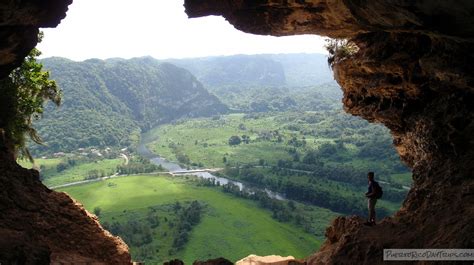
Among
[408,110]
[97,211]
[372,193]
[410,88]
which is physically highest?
[410,88]

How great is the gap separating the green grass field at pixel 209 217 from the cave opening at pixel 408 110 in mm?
72143

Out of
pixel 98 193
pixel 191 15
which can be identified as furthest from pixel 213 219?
pixel 191 15

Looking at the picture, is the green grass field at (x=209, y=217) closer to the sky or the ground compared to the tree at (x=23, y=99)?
closer to the ground

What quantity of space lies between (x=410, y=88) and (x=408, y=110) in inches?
73.0

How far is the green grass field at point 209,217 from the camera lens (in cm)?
9888

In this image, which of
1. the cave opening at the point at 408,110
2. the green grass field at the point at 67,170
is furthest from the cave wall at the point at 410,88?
the green grass field at the point at 67,170

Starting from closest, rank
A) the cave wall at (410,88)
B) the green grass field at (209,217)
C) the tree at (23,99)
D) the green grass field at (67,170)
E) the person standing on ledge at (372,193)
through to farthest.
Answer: the cave wall at (410,88) < the person standing on ledge at (372,193) < the tree at (23,99) < the green grass field at (209,217) < the green grass field at (67,170)

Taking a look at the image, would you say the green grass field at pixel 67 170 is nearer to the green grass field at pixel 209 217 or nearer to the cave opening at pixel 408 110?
the green grass field at pixel 209 217

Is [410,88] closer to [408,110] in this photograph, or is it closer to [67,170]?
[408,110]

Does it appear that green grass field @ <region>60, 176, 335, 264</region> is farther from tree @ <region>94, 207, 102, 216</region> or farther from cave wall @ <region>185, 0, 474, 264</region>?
cave wall @ <region>185, 0, 474, 264</region>

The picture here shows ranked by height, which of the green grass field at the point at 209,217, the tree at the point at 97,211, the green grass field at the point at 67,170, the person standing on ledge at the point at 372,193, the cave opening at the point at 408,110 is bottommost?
the green grass field at the point at 209,217

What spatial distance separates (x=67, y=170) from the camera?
180625 millimetres

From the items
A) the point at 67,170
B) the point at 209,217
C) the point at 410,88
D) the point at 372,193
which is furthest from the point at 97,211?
the point at 410,88

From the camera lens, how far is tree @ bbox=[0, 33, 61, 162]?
2364cm
